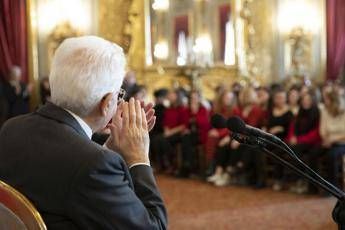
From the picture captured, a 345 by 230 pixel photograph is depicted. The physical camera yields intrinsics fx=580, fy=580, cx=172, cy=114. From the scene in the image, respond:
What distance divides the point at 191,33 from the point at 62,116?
835 centimetres

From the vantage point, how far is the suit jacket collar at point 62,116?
1585mm

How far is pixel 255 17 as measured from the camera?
1012 cm

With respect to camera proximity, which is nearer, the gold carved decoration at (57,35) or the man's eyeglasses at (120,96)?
the man's eyeglasses at (120,96)

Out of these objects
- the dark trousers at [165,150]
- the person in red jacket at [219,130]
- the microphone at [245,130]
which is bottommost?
the dark trousers at [165,150]

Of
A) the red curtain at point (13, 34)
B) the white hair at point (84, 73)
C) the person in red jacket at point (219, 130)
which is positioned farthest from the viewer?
the red curtain at point (13, 34)

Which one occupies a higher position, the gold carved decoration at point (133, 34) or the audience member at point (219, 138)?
the gold carved decoration at point (133, 34)

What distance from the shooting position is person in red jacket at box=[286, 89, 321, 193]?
19.5 ft

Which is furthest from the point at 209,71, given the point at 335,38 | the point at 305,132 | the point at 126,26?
the point at 305,132

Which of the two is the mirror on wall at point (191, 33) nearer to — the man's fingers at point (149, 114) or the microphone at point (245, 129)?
the man's fingers at point (149, 114)

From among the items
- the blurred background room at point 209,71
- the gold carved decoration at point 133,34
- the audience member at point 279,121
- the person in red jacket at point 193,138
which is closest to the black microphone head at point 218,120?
the blurred background room at point 209,71

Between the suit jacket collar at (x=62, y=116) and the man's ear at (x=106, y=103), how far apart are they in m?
0.08

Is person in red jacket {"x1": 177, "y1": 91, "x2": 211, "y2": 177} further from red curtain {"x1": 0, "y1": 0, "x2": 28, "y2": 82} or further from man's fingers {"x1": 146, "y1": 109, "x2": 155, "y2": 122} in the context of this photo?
man's fingers {"x1": 146, "y1": 109, "x2": 155, "y2": 122}

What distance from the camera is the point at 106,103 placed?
1.62 m

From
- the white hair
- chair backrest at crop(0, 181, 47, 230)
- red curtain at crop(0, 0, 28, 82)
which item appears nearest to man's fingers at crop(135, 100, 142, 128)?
the white hair
